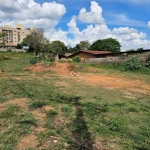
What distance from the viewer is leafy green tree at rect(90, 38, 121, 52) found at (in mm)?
52688

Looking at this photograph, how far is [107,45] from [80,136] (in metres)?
51.6

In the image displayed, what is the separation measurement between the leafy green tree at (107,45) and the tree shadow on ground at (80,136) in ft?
161

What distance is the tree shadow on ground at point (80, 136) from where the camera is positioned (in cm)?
282

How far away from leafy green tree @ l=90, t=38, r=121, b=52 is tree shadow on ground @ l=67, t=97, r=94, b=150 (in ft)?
161

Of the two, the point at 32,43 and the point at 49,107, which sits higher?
the point at 32,43

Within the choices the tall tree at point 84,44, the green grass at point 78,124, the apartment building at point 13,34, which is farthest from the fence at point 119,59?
the apartment building at point 13,34

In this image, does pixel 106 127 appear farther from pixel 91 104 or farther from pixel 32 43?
pixel 32 43

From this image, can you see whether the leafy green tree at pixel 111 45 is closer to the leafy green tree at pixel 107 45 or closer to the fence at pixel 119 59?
the leafy green tree at pixel 107 45

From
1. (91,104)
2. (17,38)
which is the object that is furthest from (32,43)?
(91,104)

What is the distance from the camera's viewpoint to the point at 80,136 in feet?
10.3

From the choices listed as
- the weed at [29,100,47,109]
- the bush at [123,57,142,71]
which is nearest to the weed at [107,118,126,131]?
the weed at [29,100,47,109]

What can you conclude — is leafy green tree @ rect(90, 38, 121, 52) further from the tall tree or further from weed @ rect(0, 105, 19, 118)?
weed @ rect(0, 105, 19, 118)

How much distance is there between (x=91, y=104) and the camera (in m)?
5.19

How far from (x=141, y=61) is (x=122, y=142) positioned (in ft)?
53.5
